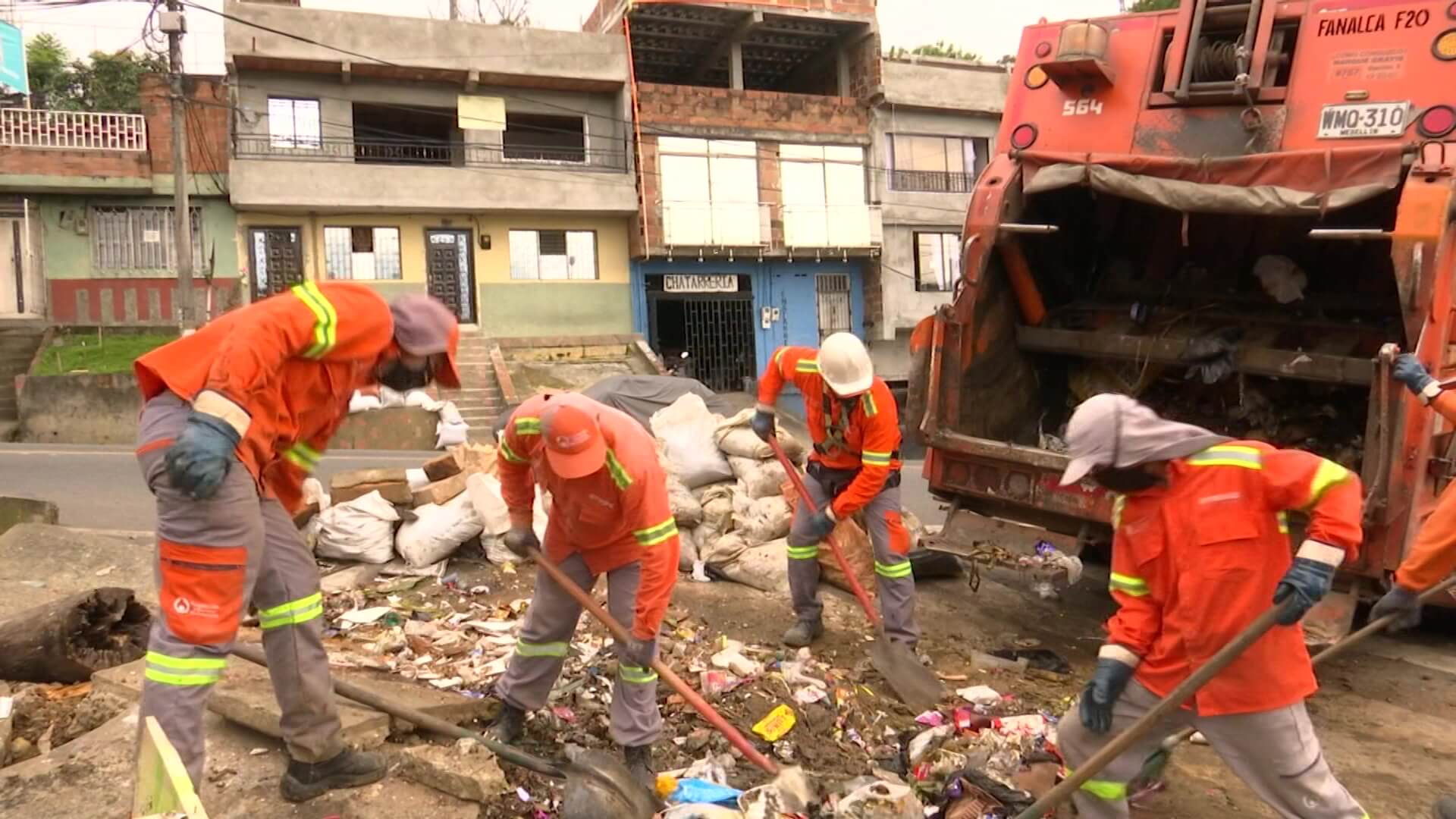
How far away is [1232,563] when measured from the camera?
7.82 ft

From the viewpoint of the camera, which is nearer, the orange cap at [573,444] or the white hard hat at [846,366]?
the orange cap at [573,444]

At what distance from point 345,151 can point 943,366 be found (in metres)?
14.6

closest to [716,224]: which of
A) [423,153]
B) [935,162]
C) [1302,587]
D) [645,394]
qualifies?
[935,162]

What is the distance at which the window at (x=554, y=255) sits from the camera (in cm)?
1808

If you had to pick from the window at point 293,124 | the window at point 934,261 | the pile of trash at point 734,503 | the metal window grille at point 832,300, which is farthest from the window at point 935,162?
the pile of trash at point 734,503

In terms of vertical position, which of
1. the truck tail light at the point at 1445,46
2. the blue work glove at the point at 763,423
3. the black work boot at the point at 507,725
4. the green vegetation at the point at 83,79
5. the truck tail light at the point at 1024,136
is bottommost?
the black work boot at the point at 507,725

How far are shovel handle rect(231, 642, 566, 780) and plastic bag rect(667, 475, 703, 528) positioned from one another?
2906 mm

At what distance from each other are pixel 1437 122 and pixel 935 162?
16.8m

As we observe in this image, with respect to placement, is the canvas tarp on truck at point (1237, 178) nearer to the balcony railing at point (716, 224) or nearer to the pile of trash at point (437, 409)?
the pile of trash at point (437, 409)

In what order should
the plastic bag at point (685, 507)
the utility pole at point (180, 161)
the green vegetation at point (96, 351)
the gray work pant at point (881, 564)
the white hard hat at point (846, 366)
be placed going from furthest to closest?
the utility pole at point (180, 161) → the green vegetation at point (96, 351) → the plastic bag at point (685, 507) → the gray work pant at point (881, 564) → the white hard hat at point (846, 366)

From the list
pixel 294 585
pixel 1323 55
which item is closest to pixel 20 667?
pixel 294 585

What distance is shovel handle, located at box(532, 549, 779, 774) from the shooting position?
315 centimetres

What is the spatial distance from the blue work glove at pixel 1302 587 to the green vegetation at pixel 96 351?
1415 centimetres

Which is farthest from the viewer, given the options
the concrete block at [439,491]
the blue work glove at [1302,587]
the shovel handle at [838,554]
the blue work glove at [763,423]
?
the concrete block at [439,491]
